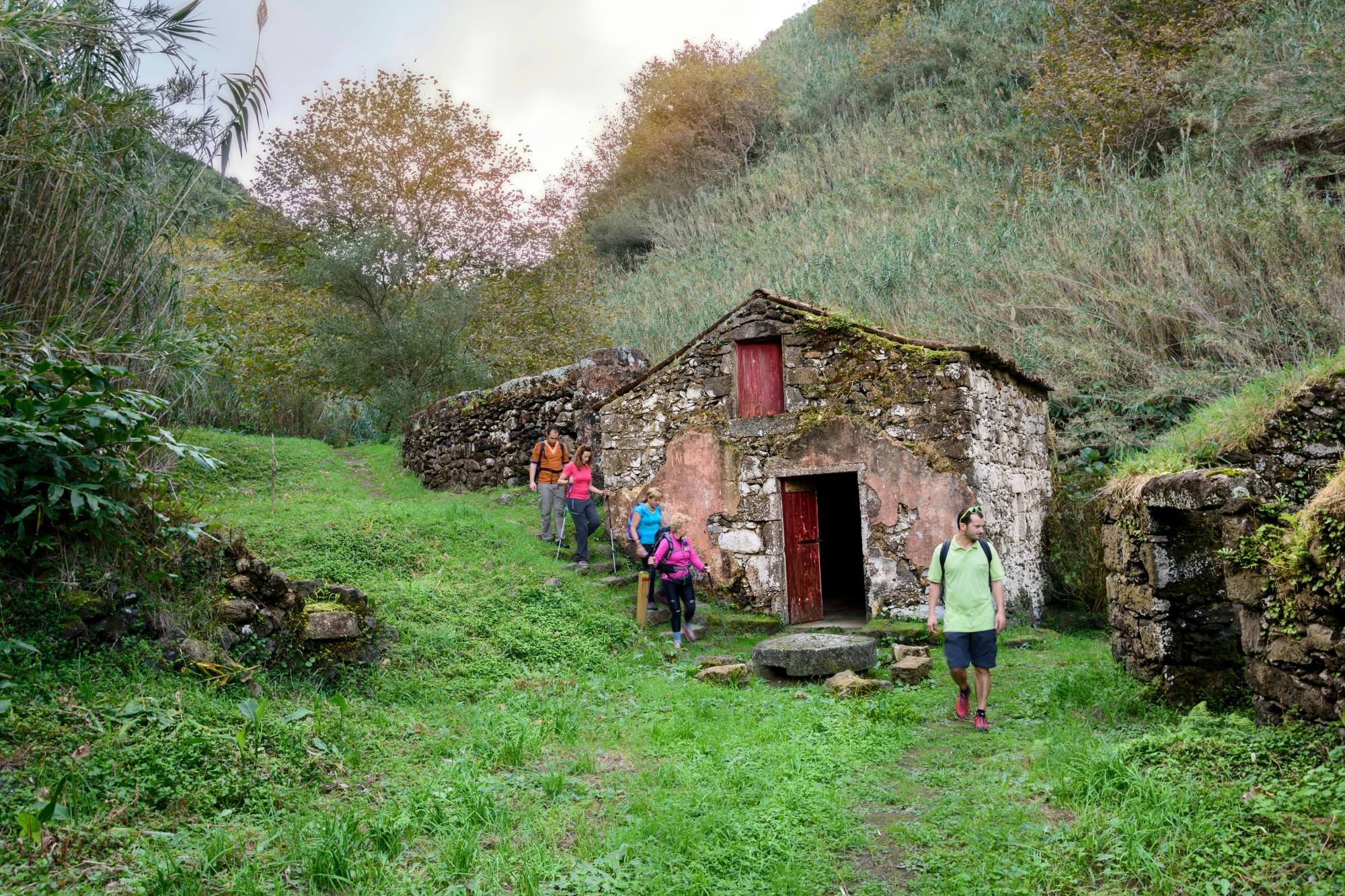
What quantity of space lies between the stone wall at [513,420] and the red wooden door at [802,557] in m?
3.95

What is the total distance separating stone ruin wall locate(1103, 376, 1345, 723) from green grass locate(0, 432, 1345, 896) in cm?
32

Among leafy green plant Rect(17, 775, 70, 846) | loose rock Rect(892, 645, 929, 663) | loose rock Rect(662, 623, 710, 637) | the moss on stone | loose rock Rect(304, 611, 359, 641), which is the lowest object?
loose rock Rect(892, 645, 929, 663)

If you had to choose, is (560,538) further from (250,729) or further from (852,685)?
(250,729)

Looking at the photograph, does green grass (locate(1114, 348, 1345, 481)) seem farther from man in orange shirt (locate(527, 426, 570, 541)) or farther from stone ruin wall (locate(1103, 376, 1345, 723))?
man in orange shirt (locate(527, 426, 570, 541))

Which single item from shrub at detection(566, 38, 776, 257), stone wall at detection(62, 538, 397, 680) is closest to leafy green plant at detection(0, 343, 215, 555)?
stone wall at detection(62, 538, 397, 680)

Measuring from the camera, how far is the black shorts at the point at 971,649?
20.5 feet

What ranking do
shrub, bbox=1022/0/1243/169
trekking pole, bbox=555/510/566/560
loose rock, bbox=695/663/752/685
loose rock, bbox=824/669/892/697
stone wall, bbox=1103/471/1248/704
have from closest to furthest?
stone wall, bbox=1103/471/1248/704 < loose rock, bbox=824/669/892/697 < loose rock, bbox=695/663/752/685 < trekking pole, bbox=555/510/566/560 < shrub, bbox=1022/0/1243/169

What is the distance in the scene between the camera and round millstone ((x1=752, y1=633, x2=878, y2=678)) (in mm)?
8289

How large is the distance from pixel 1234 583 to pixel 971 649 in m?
1.83

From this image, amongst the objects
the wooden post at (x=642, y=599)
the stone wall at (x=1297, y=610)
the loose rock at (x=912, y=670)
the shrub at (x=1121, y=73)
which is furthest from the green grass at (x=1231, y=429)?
the shrub at (x=1121, y=73)

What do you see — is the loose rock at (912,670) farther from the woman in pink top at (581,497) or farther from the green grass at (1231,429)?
the woman in pink top at (581,497)

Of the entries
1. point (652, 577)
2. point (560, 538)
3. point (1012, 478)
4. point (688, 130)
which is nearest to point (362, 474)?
point (560, 538)

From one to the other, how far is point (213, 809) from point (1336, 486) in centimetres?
584

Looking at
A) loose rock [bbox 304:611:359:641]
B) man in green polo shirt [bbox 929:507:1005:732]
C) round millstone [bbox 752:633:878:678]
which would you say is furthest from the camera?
round millstone [bbox 752:633:878:678]
